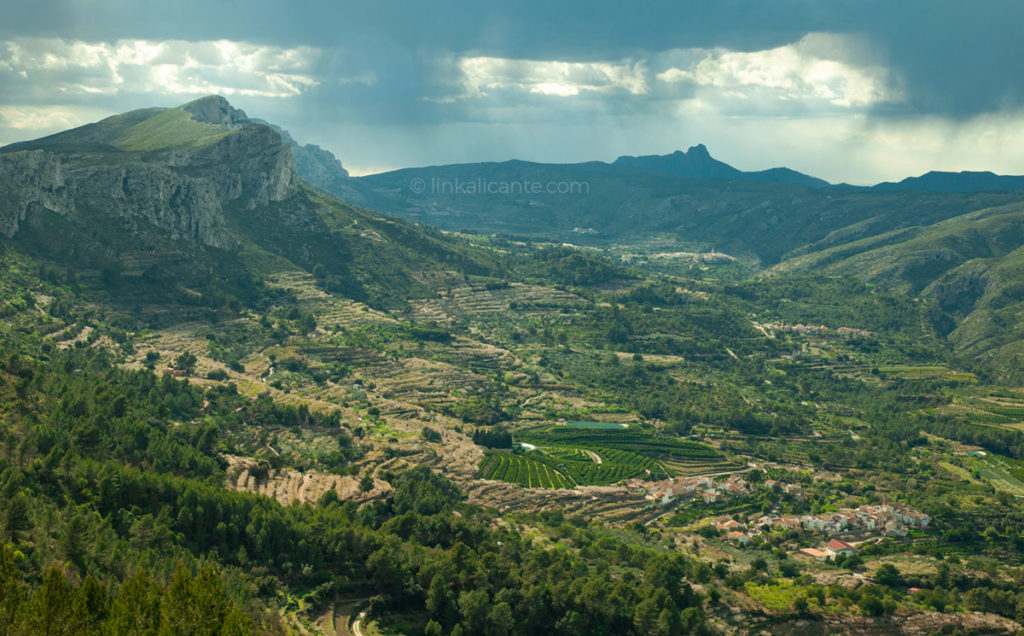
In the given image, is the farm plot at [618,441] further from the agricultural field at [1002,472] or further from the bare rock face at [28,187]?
the bare rock face at [28,187]

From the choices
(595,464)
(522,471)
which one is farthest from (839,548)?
(522,471)

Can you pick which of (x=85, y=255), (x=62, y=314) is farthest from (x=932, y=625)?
(x=85, y=255)

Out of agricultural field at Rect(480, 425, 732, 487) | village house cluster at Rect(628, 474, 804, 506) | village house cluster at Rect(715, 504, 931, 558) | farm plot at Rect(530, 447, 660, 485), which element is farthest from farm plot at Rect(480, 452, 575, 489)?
village house cluster at Rect(715, 504, 931, 558)

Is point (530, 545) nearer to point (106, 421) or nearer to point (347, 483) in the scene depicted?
point (347, 483)

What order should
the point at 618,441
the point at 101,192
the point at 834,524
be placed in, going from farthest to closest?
1. the point at 101,192
2. the point at 618,441
3. the point at 834,524

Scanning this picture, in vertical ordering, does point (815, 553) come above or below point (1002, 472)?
below

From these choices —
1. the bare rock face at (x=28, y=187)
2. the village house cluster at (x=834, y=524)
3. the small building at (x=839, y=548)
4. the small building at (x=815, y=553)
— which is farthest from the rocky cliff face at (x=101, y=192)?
the small building at (x=839, y=548)

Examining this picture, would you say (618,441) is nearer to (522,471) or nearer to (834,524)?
(522,471)
